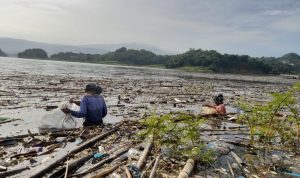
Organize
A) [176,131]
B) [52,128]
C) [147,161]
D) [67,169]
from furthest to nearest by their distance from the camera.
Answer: [52,128]
[176,131]
[147,161]
[67,169]

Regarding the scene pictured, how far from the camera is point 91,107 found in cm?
1352

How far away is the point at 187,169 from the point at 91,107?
6.28 meters

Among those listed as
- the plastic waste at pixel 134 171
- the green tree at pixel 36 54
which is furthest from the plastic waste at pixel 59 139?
the green tree at pixel 36 54

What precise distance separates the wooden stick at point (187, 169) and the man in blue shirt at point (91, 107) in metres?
5.65

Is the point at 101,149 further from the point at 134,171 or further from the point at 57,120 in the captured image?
the point at 57,120

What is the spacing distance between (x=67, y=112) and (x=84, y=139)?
5.84 feet

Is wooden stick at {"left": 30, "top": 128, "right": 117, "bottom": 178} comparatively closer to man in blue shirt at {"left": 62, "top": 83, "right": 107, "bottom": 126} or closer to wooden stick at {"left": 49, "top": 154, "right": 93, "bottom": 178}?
wooden stick at {"left": 49, "top": 154, "right": 93, "bottom": 178}

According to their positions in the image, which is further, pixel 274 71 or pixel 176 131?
pixel 274 71

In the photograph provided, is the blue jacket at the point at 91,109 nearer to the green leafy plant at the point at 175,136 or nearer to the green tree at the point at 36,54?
the green leafy plant at the point at 175,136

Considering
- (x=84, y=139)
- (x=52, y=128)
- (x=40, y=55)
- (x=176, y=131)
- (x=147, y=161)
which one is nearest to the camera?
(x=147, y=161)

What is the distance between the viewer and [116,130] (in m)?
12.9

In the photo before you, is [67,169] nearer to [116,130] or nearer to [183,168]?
[183,168]

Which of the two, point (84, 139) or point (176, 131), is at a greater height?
point (176, 131)

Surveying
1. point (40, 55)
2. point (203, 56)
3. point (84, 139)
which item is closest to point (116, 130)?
point (84, 139)
